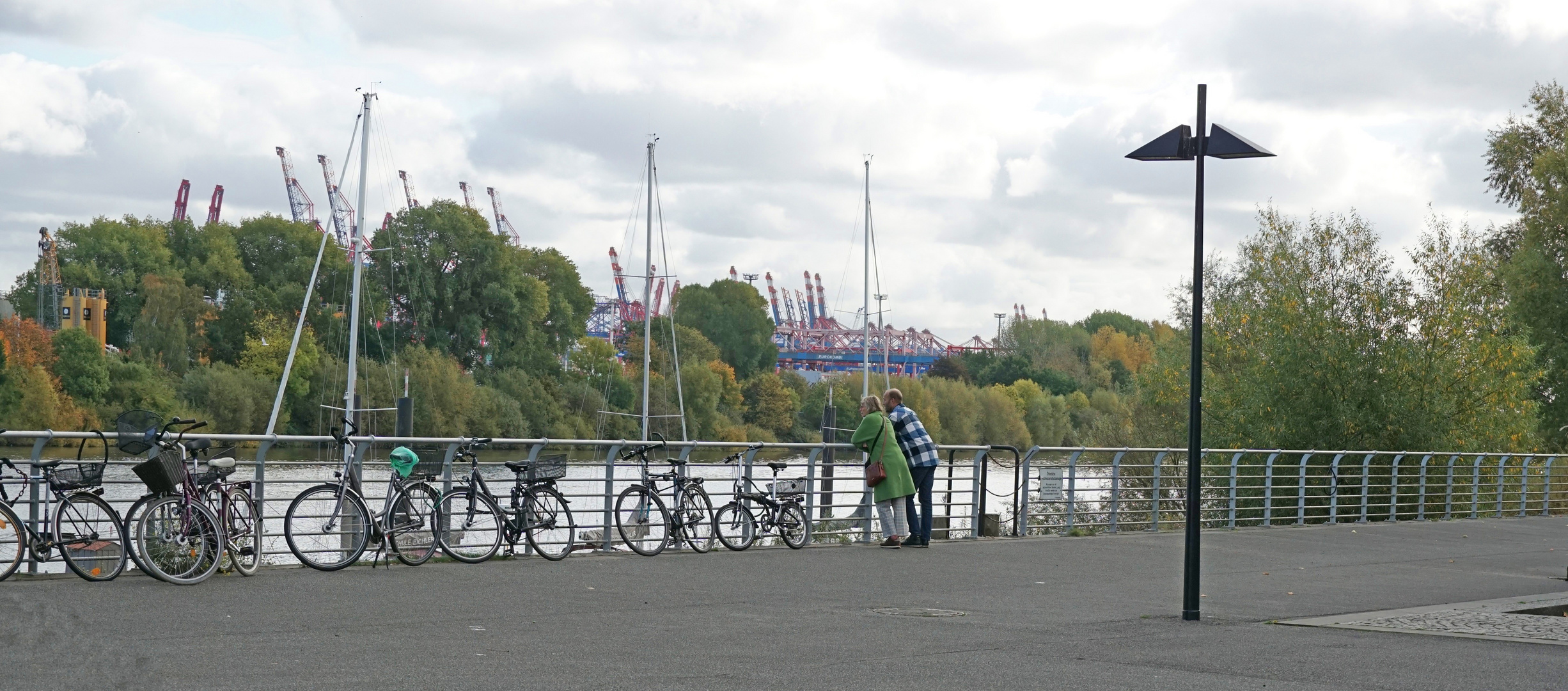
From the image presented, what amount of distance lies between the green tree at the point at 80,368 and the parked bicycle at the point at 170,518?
5748 centimetres

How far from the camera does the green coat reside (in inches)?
619

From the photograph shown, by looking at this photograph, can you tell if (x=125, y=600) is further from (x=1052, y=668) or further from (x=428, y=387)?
(x=428, y=387)

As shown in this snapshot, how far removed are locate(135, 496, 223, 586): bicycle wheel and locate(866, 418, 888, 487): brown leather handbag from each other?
22.0ft

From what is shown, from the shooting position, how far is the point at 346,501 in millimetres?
11820

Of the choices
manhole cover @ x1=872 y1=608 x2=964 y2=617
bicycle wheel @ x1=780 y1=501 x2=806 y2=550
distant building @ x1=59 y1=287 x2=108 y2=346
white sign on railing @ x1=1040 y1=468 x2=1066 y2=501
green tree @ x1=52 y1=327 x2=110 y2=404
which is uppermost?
distant building @ x1=59 y1=287 x2=108 y2=346

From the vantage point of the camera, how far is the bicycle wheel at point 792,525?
15.3m

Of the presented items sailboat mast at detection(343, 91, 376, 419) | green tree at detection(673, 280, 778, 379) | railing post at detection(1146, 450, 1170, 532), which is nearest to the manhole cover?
railing post at detection(1146, 450, 1170, 532)

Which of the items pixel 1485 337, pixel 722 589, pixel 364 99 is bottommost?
pixel 722 589

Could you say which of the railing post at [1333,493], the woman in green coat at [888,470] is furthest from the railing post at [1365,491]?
the woman in green coat at [888,470]

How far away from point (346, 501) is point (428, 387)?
2054 inches

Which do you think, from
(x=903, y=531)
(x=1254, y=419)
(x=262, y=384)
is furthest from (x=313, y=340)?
(x=903, y=531)

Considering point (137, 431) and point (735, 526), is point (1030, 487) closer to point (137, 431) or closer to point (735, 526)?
point (735, 526)

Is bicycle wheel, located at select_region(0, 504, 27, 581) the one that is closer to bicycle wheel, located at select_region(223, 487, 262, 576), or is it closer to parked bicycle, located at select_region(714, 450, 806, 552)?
bicycle wheel, located at select_region(223, 487, 262, 576)

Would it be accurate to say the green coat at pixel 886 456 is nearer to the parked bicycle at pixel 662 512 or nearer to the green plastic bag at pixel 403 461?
the parked bicycle at pixel 662 512
